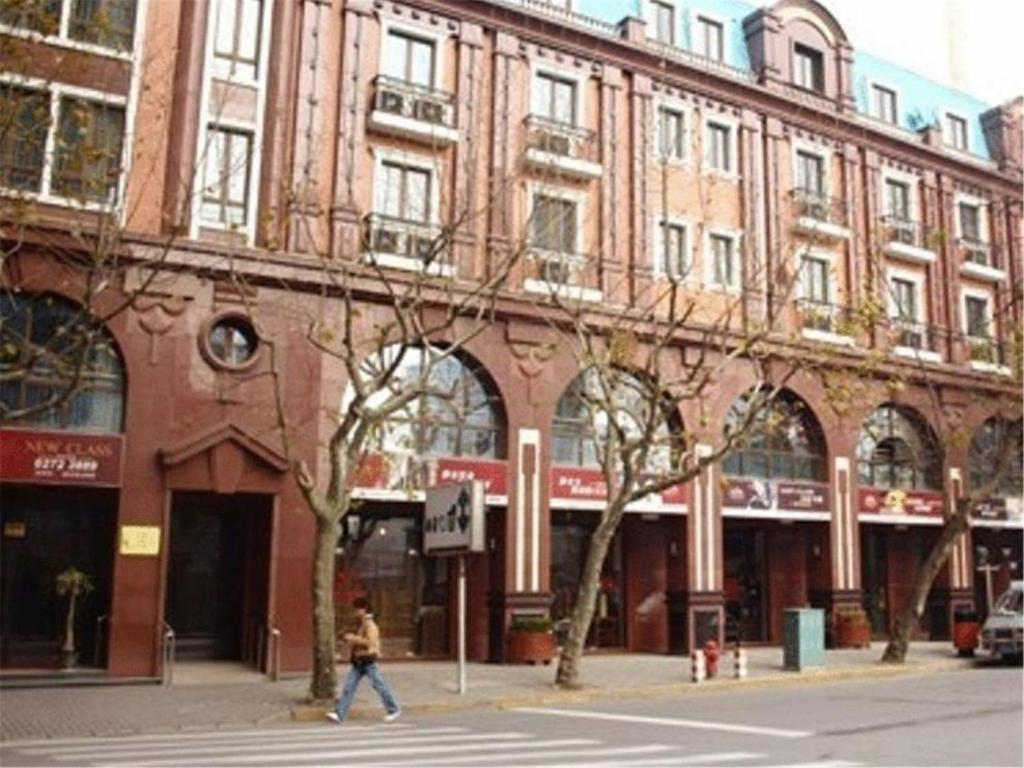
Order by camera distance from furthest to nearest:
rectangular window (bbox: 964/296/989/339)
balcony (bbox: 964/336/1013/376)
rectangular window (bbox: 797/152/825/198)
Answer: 1. rectangular window (bbox: 964/296/989/339)
2. balcony (bbox: 964/336/1013/376)
3. rectangular window (bbox: 797/152/825/198)

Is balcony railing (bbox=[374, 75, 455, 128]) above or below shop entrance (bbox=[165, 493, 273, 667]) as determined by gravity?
above

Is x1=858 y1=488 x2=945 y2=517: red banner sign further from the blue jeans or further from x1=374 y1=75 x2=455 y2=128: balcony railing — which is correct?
the blue jeans

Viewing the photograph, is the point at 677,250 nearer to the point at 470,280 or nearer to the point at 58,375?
the point at 470,280

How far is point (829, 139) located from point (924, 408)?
7.94 metres

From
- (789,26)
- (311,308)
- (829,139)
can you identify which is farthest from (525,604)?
(789,26)

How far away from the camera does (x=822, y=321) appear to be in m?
29.3

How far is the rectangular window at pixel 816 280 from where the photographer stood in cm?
2966

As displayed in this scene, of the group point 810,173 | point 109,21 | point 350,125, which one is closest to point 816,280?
point 810,173

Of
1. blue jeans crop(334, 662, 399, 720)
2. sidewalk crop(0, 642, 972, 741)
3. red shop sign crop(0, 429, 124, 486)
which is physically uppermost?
red shop sign crop(0, 429, 124, 486)

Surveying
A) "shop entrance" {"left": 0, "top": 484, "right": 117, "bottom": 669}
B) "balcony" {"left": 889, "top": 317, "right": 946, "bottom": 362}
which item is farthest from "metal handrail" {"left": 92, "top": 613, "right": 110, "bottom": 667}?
"balcony" {"left": 889, "top": 317, "right": 946, "bottom": 362}

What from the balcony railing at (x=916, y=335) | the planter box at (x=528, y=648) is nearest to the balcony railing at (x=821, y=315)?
the balcony railing at (x=916, y=335)

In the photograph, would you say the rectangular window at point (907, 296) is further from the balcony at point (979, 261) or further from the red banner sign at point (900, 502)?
the red banner sign at point (900, 502)

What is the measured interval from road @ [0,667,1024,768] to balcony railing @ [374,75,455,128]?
13005mm

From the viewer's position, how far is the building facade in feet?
65.4
